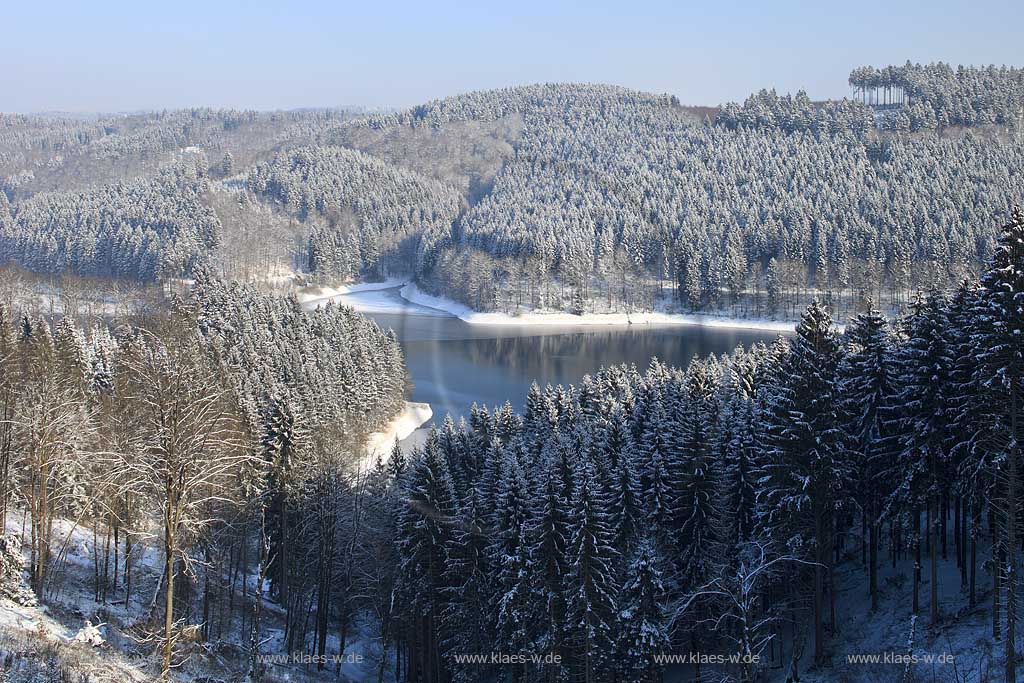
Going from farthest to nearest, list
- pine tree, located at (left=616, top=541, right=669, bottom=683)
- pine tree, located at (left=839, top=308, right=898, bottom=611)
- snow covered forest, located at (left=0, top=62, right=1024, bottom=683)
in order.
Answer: pine tree, located at (left=839, top=308, right=898, bottom=611) → pine tree, located at (left=616, top=541, right=669, bottom=683) → snow covered forest, located at (left=0, top=62, right=1024, bottom=683)

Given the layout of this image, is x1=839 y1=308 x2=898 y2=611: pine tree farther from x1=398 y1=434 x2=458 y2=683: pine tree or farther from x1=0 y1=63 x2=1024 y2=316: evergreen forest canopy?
x1=0 y1=63 x2=1024 y2=316: evergreen forest canopy

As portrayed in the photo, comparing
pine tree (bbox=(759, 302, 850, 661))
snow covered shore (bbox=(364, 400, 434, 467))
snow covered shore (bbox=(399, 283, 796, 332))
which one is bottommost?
snow covered shore (bbox=(364, 400, 434, 467))

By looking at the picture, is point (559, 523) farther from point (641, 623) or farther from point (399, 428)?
point (399, 428)

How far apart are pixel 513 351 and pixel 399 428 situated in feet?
113

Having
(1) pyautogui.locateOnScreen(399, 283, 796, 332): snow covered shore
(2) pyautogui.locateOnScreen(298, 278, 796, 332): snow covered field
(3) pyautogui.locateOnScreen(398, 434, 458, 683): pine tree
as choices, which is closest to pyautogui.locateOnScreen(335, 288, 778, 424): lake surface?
(2) pyautogui.locateOnScreen(298, 278, 796, 332): snow covered field

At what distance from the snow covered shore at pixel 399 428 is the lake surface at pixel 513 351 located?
1273 millimetres

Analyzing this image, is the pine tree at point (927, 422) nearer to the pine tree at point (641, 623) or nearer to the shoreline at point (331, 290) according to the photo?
the pine tree at point (641, 623)

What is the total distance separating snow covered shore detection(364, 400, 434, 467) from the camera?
201 feet

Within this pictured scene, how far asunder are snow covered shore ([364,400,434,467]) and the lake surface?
4.18ft

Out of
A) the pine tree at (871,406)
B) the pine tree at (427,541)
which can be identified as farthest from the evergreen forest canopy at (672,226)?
the pine tree at (427,541)

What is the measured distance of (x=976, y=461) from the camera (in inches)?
819

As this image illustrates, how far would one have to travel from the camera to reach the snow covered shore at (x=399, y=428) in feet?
201

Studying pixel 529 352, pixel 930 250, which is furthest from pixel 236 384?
pixel 930 250

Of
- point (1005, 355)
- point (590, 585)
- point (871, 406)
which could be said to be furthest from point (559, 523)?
point (1005, 355)
